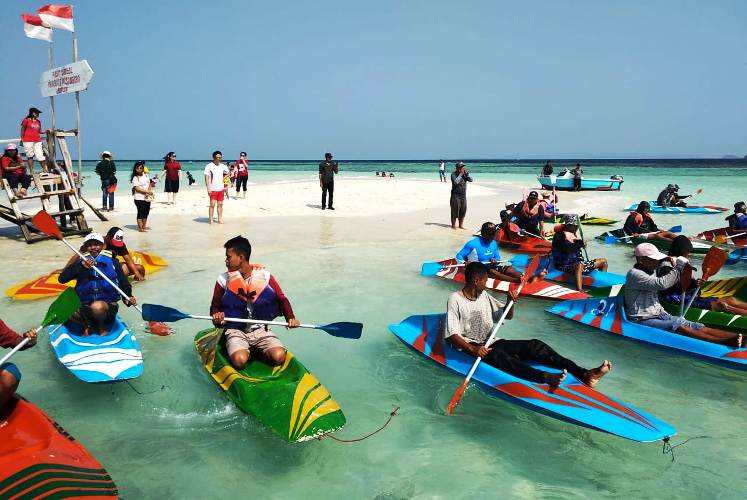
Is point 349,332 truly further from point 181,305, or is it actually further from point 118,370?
point 181,305

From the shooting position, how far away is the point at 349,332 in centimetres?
652

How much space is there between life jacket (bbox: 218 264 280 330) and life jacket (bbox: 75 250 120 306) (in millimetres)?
2066

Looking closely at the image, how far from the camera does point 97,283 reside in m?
7.25

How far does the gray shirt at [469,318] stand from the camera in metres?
6.39

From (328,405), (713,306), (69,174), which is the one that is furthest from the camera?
(69,174)

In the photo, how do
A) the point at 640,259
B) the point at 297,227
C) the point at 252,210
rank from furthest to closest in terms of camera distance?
the point at 252,210 → the point at 297,227 → the point at 640,259

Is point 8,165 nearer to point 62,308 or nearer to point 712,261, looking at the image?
point 62,308

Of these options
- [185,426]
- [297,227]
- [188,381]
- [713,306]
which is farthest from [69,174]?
[713,306]

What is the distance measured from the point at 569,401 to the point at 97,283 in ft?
20.3

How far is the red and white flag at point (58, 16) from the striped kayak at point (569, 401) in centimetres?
1544

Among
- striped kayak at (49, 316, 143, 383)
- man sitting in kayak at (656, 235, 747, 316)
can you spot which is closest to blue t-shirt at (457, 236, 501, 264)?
man sitting in kayak at (656, 235, 747, 316)

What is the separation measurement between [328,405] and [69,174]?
13.7 m

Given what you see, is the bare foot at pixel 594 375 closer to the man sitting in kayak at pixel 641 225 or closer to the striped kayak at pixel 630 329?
the striped kayak at pixel 630 329

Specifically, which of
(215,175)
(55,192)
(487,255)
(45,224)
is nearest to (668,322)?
(487,255)
